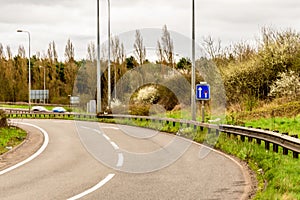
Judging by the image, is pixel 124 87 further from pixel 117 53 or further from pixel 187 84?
pixel 117 53

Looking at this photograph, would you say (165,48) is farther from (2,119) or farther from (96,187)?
(96,187)

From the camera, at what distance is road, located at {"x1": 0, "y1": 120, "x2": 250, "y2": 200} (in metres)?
9.03

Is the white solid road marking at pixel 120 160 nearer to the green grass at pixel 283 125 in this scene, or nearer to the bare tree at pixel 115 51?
the green grass at pixel 283 125

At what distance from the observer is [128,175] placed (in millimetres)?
11141

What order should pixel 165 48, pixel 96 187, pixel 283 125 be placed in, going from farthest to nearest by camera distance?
pixel 165 48, pixel 283 125, pixel 96 187

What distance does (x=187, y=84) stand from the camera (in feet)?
119

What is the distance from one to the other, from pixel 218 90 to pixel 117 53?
26.2m

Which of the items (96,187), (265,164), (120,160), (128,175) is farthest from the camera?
(120,160)

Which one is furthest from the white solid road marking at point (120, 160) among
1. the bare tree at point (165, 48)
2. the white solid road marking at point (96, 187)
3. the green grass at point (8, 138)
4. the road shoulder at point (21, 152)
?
the bare tree at point (165, 48)

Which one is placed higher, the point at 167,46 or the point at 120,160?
the point at 167,46

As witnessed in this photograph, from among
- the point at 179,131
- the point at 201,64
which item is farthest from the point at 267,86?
the point at 179,131

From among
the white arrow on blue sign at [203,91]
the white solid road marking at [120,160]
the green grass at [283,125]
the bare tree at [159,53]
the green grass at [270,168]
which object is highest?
the bare tree at [159,53]

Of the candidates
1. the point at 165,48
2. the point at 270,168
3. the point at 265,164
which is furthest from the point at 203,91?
the point at 165,48

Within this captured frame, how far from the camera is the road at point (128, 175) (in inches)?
356
